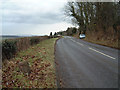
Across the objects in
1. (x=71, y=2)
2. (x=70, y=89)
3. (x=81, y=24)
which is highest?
(x=71, y=2)

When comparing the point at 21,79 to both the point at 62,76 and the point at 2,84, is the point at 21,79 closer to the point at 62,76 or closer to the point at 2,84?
the point at 2,84

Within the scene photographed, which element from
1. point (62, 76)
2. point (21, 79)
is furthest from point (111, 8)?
point (21, 79)

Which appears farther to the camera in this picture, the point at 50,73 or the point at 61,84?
the point at 50,73

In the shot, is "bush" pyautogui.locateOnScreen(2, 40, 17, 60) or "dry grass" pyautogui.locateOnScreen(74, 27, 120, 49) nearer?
"bush" pyautogui.locateOnScreen(2, 40, 17, 60)

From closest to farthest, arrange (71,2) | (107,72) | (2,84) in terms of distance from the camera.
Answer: (2,84) < (107,72) < (71,2)

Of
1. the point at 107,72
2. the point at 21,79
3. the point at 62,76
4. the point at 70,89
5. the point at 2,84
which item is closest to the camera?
the point at 70,89

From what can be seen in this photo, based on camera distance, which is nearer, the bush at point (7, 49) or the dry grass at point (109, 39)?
the bush at point (7, 49)

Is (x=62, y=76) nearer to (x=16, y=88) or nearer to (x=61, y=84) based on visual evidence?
(x=61, y=84)

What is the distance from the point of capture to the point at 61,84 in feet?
13.8

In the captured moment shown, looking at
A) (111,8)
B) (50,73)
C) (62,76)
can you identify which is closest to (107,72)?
(62,76)

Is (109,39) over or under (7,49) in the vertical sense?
over

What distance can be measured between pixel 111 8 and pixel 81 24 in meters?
17.6

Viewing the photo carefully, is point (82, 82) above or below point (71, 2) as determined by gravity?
below

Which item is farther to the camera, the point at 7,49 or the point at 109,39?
the point at 109,39
